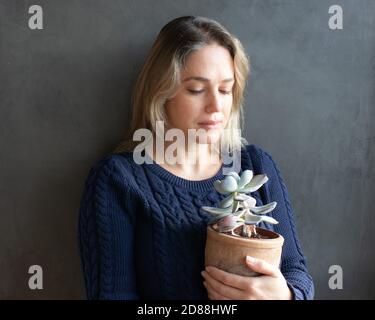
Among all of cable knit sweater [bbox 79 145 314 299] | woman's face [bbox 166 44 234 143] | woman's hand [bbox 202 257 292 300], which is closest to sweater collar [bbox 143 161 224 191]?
cable knit sweater [bbox 79 145 314 299]

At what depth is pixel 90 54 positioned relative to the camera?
1.17 metres

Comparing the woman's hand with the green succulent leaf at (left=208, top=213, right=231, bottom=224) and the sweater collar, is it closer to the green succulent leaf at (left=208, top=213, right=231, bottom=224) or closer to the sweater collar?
the green succulent leaf at (left=208, top=213, right=231, bottom=224)

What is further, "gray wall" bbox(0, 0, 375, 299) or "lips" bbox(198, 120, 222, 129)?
"gray wall" bbox(0, 0, 375, 299)

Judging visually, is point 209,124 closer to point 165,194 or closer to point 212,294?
point 165,194

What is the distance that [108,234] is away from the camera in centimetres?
103

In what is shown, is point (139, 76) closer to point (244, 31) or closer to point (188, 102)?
point (188, 102)

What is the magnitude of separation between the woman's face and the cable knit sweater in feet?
0.47

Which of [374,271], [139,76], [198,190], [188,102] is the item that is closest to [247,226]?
[198,190]

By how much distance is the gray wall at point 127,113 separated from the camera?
1.17m

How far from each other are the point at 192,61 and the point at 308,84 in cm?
37

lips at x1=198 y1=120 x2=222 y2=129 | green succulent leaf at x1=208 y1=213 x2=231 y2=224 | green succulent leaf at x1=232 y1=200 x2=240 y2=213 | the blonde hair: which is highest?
the blonde hair

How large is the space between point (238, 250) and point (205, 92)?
371 mm

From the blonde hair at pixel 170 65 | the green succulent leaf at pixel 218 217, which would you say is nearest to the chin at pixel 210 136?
the blonde hair at pixel 170 65

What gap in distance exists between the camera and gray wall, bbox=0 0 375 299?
1.17 m
